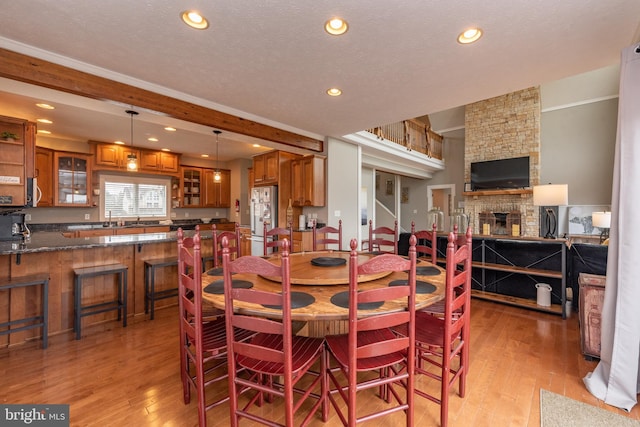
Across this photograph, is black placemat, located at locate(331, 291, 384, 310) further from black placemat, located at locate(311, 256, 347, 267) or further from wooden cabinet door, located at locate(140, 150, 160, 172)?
wooden cabinet door, located at locate(140, 150, 160, 172)

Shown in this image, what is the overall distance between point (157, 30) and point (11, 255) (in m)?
2.45

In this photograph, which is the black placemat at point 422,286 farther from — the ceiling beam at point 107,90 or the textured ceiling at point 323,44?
the ceiling beam at point 107,90

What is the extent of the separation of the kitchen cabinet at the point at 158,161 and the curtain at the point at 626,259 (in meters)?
6.88

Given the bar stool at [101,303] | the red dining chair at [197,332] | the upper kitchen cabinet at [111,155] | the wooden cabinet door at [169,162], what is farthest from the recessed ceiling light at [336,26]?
the wooden cabinet door at [169,162]

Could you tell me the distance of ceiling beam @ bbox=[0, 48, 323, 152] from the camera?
87.5 inches

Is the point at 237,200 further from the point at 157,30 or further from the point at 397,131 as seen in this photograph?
the point at 157,30

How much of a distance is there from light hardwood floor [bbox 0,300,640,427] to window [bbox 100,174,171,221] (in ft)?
12.0

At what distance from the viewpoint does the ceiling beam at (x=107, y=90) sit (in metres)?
2.22

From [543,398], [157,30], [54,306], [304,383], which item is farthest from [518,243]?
[54,306]

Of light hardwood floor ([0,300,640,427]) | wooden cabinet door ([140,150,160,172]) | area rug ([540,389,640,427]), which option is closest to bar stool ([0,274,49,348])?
light hardwood floor ([0,300,640,427])

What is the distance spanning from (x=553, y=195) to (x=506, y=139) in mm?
3832

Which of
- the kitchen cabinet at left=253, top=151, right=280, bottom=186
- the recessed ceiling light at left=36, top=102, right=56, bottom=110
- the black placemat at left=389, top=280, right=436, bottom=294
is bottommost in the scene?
the black placemat at left=389, top=280, right=436, bottom=294

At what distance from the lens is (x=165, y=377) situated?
2.17 meters

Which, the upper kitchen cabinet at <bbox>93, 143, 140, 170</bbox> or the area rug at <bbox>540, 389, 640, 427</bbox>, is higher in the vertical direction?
the upper kitchen cabinet at <bbox>93, 143, 140, 170</bbox>
